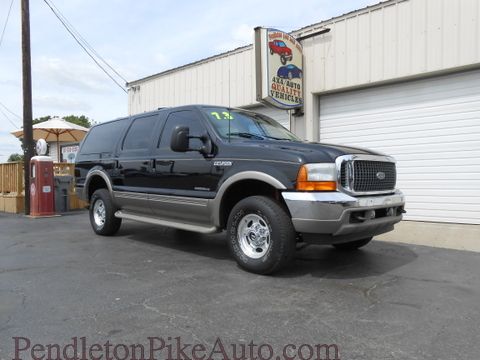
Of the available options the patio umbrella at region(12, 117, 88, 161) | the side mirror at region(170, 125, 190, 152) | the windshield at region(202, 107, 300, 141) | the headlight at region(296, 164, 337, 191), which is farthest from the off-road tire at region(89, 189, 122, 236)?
the patio umbrella at region(12, 117, 88, 161)

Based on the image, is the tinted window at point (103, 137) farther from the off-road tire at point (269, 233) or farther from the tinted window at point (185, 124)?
the off-road tire at point (269, 233)

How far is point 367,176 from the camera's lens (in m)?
4.74

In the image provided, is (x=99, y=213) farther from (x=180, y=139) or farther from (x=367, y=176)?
(x=367, y=176)

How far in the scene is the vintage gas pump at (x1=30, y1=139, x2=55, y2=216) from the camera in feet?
36.8

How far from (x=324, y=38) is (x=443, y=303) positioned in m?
7.57

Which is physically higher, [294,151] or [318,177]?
[294,151]

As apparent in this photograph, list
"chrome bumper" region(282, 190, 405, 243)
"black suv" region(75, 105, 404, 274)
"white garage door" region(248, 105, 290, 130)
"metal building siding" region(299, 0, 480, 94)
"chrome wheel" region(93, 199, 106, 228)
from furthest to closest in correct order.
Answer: "white garage door" region(248, 105, 290, 130) < "metal building siding" region(299, 0, 480, 94) < "chrome wheel" region(93, 199, 106, 228) < "black suv" region(75, 105, 404, 274) < "chrome bumper" region(282, 190, 405, 243)

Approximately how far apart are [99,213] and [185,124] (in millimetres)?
2871

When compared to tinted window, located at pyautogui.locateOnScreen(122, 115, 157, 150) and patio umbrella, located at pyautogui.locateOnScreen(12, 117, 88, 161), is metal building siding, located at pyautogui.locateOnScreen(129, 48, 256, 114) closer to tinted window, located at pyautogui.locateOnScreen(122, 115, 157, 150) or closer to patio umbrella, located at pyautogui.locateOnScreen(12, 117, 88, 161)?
patio umbrella, located at pyautogui.locateOnScreen(12, 117, 88, 161)

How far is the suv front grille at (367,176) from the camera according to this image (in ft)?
14.6

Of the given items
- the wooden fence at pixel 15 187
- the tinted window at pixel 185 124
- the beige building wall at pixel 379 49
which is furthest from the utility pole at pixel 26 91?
the tinted window at pixel 185 124

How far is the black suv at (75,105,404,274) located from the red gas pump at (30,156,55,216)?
16.9ft

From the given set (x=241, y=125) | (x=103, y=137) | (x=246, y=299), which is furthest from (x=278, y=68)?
(x=246, y=299)

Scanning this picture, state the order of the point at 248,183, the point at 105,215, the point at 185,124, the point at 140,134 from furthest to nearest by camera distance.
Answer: the point at 105,215 → the point at 140,134 → the point at 185,124 → the point at 248,183
